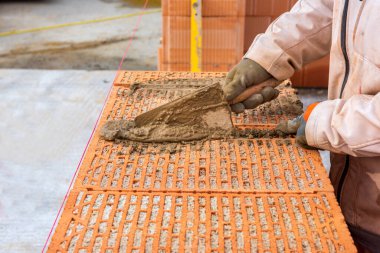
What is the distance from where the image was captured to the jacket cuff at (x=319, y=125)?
1.66m

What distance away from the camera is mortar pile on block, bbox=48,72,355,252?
4.60 ft

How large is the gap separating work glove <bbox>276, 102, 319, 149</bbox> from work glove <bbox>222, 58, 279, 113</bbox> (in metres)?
0.20

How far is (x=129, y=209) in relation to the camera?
1541 millimetres

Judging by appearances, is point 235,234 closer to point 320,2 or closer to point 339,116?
point 339,116

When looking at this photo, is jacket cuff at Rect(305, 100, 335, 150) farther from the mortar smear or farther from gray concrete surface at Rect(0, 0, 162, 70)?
gray concrete surface at Rect(0, 0, 162, 70)

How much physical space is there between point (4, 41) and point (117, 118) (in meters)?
5.82

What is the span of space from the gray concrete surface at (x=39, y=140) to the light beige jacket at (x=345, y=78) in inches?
76.1

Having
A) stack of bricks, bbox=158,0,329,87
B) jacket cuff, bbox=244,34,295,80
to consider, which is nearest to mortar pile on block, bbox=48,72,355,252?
jacket cuff, bbox=244,34,295,80

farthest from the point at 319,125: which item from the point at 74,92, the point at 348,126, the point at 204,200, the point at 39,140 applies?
the point at 74,92

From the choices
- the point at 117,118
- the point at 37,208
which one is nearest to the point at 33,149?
the point at 37,208

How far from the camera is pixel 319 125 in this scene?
168 cm

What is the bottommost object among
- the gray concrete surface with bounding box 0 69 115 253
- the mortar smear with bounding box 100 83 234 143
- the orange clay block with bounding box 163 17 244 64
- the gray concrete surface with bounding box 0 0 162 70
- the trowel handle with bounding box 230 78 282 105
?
the gray concrete surface with bounding box 0 69 115 253

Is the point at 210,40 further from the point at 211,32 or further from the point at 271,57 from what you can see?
the point at 271,57

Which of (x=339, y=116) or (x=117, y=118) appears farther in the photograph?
(x=117, y=118)
